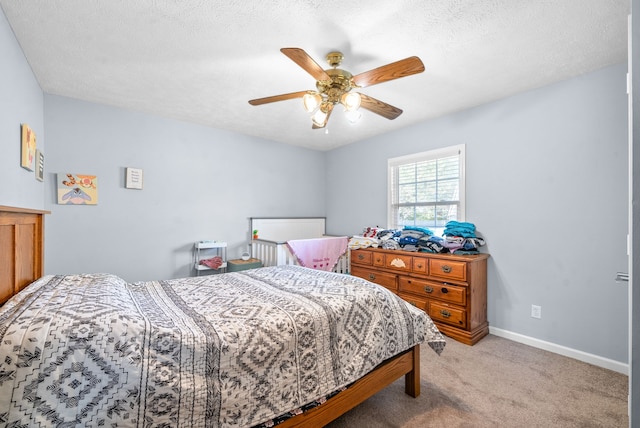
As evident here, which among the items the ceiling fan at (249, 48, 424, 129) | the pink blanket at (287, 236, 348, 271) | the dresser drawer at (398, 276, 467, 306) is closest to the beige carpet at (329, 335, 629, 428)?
the dresser drawer at (398, 276, 467, 306)

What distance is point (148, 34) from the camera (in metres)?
1.90

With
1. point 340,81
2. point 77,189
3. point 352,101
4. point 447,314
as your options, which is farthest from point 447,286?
point 77,189

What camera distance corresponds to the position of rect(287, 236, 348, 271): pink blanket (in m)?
3.55

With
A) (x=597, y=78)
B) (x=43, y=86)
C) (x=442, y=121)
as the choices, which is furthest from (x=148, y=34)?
(x=597, y=78)

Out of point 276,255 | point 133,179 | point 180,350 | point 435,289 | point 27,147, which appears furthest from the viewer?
point 276,255

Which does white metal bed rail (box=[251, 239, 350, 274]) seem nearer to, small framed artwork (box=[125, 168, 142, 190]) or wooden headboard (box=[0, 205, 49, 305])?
small framed artwork (box=[125, 168, 142, 190])

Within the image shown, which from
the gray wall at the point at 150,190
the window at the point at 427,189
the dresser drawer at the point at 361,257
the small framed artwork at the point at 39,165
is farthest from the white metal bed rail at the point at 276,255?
the small framed artwork at the point at 39,165

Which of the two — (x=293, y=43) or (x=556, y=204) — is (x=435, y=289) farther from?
(x=293, y=43)

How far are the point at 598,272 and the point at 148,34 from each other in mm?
3811

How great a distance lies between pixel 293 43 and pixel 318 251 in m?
2.39

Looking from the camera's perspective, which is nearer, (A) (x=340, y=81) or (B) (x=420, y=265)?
(A) (x=340, y=81)

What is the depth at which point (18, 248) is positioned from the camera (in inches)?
58.4

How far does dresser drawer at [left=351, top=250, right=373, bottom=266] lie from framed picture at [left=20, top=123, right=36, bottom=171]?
322 centimetres

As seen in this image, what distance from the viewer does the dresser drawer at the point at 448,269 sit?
9.00 feet
